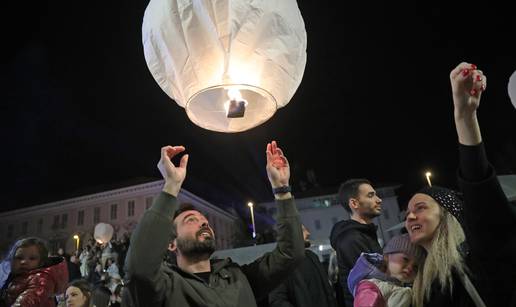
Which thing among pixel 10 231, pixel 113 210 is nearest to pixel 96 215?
pixel 113 210

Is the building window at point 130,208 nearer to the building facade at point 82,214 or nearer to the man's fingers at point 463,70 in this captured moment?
the building facade at point 82,214

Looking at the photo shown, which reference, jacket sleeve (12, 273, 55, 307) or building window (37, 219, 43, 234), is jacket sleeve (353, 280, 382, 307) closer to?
jacket sleeve (12, 273, 55, 307)

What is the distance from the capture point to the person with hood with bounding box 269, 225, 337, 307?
374 centimetres

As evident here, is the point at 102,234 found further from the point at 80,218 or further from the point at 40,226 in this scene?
the point at 40,226

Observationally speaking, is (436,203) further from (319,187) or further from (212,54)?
(319,187)

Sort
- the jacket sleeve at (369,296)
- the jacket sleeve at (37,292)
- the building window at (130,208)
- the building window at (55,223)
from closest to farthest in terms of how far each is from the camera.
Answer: the jacket sleeve at (369,296)
the jacket sleeve at (37,292)
the building window at (130,208)
the building window at (55,223)

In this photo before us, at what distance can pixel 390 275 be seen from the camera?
8.62 feet

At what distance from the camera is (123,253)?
1107 cm

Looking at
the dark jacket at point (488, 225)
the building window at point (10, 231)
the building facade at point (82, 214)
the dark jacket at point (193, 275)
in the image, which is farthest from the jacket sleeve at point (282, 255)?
the building window at point (10, 231)

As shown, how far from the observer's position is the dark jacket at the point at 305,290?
374 cm

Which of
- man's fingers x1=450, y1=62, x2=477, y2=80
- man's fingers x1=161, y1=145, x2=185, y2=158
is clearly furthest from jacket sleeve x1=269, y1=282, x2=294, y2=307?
man's fingers x1=450, y1=62, x2=477, y2=80

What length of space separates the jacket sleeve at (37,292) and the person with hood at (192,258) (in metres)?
1.31

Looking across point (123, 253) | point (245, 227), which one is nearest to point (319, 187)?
point (245, 227)

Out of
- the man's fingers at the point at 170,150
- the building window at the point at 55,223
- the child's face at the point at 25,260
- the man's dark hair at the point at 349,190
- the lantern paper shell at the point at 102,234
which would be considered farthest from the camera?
the building window at the point at 55,223
